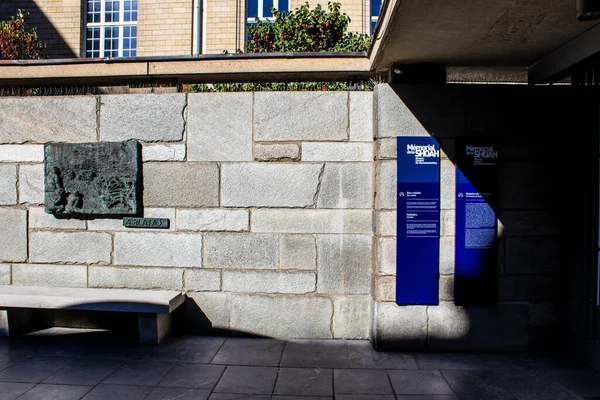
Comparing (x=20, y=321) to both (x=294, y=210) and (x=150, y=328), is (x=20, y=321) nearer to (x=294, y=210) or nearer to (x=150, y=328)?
(x=150, y=328)

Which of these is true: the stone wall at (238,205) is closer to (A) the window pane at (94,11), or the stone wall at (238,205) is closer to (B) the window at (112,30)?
(B) the window at (112,30)

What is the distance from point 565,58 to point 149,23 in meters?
9.65

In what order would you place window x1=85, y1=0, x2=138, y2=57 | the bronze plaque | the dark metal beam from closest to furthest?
the dark metal beam → the bronze plaque → window x1=85, y1=0, x2=138, y2=57

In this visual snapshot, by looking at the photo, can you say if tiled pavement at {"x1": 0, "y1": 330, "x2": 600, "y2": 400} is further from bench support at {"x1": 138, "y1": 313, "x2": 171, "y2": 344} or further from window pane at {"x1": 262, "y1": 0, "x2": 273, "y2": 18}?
window pane at {"x1": 262, "y1": 0, "x2": 273, "y2": 18}

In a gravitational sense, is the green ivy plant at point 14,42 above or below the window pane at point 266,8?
below

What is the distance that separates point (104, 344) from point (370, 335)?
296 cm

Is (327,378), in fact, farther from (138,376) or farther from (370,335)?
(138,376)

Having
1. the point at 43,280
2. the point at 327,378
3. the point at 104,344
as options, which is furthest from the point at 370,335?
the point at 43,280

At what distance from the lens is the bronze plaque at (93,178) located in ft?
16.8

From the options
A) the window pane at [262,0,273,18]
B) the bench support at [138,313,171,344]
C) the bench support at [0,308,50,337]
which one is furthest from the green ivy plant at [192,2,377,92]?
the bench support at [0,308,50,337]

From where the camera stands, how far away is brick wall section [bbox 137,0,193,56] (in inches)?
427

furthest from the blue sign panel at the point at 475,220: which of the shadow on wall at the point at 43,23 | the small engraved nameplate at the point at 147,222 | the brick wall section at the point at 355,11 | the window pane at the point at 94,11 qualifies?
the window pane at the point at 94,11

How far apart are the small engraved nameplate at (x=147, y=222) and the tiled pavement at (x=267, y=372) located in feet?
4.33

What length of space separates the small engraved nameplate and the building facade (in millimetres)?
6274
